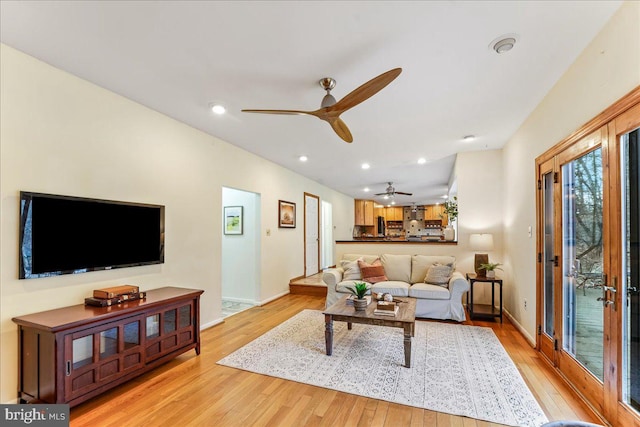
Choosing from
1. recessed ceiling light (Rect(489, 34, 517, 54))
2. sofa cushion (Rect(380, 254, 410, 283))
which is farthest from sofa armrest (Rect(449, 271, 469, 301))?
recessed ceiling light (Rect(489, 34, 517, 54))

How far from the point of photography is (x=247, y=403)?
91.6 inches

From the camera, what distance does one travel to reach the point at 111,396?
7.92ft

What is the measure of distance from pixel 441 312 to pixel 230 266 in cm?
369

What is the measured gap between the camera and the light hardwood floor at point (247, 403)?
2098 millimetres

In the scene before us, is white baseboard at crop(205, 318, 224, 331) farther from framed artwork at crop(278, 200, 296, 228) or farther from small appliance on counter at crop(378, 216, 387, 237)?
small appliance on counter at crop(378, 216, 387, 237)

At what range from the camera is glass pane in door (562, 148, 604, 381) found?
217cm

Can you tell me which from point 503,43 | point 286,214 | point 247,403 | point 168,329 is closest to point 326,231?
point 286,214

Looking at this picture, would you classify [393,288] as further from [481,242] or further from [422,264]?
[481,242]

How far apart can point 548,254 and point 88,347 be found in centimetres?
416

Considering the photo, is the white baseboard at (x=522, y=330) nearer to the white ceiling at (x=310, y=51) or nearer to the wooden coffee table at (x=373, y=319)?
the wooden coffee table at (x=373, y=319)

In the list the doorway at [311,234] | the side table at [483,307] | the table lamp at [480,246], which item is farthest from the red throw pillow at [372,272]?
the doorway at [311,234]

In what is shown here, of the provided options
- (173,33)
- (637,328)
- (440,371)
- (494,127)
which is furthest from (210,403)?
(494,127)

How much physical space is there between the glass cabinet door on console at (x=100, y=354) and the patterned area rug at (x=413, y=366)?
33.6 inches

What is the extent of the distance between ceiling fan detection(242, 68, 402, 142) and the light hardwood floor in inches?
89.6
